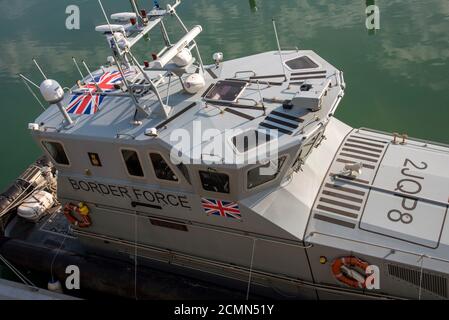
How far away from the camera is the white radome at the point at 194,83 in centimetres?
744

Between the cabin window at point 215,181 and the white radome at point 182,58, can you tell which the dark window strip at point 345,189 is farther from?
the white radome at point 182,58

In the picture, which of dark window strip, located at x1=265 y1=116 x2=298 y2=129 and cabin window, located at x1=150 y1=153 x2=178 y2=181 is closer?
dark window strip, located at x1=265 y1=116 x2=298 y2=129

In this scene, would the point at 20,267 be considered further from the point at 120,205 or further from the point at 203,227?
the point at 203,227

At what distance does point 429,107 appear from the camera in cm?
1435

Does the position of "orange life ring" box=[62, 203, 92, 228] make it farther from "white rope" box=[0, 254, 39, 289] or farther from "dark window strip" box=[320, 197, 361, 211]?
"dark window strip" box=[320, 197, 361, 211]

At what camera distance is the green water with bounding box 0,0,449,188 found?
14567 mm

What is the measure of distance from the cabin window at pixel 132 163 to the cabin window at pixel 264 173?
6.29 feet

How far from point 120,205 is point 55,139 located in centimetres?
161

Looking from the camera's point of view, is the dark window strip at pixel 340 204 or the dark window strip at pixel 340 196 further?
the dark window strip at pixel 340 196

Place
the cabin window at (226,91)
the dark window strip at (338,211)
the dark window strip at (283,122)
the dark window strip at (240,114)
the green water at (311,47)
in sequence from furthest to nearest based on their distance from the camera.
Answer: the green water at (311,47) < the cabin window at (226,91) < the dark window strip at (240,114) < the dark window strip at (338,211) < the dark window strip at (283,122)

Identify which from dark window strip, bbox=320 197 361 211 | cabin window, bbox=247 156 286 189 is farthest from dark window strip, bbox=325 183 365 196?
cabin window, bbox=247 156 286 189

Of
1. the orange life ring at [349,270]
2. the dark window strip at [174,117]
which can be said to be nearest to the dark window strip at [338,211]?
the orange life ring at [349,270]

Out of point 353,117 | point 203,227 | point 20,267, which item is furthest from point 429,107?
point 20,267

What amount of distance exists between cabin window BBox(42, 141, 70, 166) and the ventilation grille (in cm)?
570
